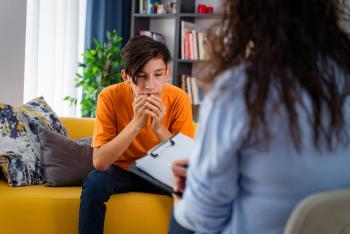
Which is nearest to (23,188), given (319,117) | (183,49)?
(319,117)

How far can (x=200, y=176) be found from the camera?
1034 millimetres

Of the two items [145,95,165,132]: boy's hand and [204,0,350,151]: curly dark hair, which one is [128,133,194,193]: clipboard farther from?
[204,0,350,151]: curly dark hair

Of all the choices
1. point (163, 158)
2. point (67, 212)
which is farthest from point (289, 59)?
point (67, 212)

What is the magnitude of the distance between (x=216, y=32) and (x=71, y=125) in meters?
2.00

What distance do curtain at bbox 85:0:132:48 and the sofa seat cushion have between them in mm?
2491

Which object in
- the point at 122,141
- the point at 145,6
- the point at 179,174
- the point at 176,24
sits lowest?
the point at 122,141

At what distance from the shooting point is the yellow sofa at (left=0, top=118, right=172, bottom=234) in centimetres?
235

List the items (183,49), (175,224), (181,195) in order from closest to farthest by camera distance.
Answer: (181,195) < (175,224) < (183,49)

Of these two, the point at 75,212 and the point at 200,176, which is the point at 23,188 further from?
the point at 200,176

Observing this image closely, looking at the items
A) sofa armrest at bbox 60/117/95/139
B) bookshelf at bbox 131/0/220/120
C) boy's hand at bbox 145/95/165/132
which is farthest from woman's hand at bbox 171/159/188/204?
bookshelf at bbox 131/0/220/120

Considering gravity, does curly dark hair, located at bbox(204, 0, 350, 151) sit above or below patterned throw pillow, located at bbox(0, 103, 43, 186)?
above

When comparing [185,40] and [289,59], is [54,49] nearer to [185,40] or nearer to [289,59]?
[185,40]

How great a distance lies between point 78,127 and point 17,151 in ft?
1.70

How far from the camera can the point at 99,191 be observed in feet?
7.36
